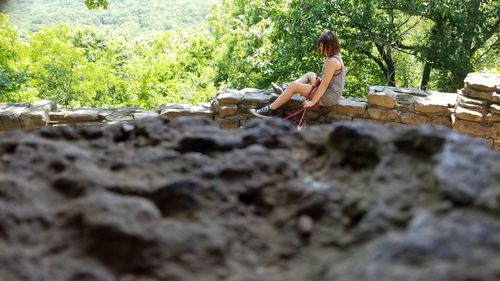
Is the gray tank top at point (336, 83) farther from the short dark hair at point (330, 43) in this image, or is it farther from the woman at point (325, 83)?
the short dark hair at point (330, 43)

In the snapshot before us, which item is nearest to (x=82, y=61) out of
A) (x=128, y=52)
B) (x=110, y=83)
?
(x=110, y=83)

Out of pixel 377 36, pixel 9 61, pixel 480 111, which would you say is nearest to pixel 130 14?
pixel 9 61

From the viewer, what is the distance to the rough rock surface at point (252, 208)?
938 millimetres

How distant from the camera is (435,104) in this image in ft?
18.4

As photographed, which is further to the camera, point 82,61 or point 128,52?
point 128,52

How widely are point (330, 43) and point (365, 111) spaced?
1.07 metres

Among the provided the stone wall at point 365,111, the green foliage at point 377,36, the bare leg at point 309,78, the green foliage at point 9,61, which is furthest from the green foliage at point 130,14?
the bare leg at point 309,78

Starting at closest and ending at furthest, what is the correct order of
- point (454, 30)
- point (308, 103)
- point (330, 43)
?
point (330, 43) → point (308, 103) → point (454, 30)

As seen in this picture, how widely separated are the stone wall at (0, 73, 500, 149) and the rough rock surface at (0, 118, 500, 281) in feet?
14.7

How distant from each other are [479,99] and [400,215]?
4934 mm

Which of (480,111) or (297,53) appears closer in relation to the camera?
(480,111)

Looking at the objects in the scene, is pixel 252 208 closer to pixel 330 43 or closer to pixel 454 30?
pixel 330 43

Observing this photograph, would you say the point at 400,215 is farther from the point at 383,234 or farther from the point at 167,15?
the point at 167,15

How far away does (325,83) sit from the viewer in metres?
5.38
